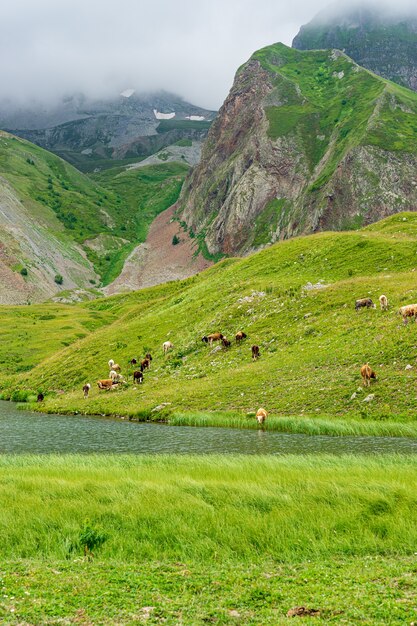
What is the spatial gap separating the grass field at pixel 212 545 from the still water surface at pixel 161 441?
311 inches

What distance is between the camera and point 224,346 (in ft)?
181

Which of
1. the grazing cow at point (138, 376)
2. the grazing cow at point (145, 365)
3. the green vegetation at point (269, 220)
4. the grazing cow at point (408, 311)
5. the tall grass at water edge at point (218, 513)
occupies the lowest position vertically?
the grazing cow at point (138, 376)

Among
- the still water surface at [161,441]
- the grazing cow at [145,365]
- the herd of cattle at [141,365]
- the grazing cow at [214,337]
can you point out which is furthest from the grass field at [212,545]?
the grazing cow at [145,365]

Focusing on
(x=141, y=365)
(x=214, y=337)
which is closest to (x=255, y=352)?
(x=214, y=337)

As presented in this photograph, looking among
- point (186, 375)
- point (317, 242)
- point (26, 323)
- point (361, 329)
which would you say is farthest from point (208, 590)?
point (26, 323)

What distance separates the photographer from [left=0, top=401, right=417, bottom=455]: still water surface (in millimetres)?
29006

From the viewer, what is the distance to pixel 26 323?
117m

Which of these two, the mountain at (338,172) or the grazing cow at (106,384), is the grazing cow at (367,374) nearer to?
the grazing cow at (106,384)

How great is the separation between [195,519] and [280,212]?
178 m

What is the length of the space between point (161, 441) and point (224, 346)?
873 inches

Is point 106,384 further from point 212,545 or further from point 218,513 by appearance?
point 212,545

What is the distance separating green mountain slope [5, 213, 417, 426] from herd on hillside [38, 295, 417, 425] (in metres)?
0.82

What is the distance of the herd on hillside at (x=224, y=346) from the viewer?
3779cm

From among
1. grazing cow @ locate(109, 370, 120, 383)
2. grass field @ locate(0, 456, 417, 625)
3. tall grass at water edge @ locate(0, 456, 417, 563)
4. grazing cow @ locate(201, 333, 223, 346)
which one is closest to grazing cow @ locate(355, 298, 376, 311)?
grazing cow @ locate(201, 333, 223, 346)
